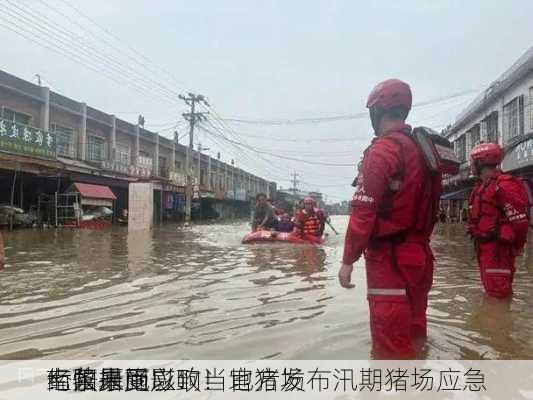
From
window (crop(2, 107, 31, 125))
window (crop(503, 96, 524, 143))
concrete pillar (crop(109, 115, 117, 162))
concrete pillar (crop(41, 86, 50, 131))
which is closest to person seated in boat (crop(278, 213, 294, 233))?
window (crop(503, 96, 524, 143))

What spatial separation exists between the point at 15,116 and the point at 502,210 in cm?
2537

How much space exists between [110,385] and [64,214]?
2456cm

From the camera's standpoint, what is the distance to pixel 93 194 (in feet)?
87.1

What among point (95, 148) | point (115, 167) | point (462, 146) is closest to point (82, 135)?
point (95, 148)

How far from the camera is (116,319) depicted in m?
4.74

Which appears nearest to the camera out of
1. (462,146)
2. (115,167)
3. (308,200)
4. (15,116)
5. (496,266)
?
(496,266)

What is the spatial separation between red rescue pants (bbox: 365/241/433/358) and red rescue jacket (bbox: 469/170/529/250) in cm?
195

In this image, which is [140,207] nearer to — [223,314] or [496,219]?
[223,314]

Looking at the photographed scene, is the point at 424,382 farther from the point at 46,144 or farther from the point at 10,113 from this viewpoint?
the point at 10,113

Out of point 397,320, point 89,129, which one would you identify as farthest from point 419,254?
point 89,129

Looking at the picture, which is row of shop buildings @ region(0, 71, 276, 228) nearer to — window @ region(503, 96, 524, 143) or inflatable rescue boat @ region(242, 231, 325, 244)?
inflatable rescue boat @ region(242, 231, 325, 244)

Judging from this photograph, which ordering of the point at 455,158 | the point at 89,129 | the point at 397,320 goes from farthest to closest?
1. the point at 89,129
2. the point at 455,158
3. the point at 397,320

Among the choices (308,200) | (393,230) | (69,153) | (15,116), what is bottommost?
(393,230)

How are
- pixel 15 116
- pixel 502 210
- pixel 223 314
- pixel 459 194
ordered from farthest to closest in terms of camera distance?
pixel 459 194 < pixel 15 116 < pixel 223 314 < pixel 502 210
